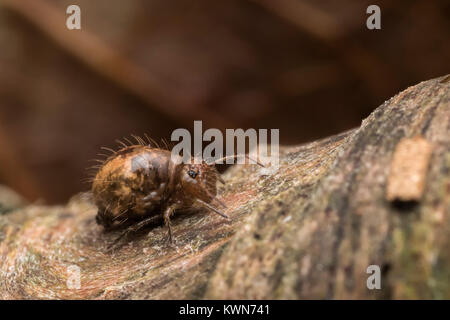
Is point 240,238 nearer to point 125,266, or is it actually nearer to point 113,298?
point 113,298

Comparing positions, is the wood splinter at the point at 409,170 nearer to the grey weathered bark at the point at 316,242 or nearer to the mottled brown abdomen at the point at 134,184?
the grey weathered bark at the point at 316,242

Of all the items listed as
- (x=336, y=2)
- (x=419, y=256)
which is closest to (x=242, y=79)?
(x=336, y=2)

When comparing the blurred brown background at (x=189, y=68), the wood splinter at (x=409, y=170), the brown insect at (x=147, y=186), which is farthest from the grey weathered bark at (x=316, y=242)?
the blurred brown background at (x=189, y=68)

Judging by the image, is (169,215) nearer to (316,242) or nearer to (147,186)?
(147,186)

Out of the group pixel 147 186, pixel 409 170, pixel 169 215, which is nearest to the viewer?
pixel 409 170

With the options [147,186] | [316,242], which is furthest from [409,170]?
[147,186]

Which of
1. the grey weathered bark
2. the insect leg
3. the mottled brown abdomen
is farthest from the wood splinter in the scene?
→ the mottled brown abdomen
